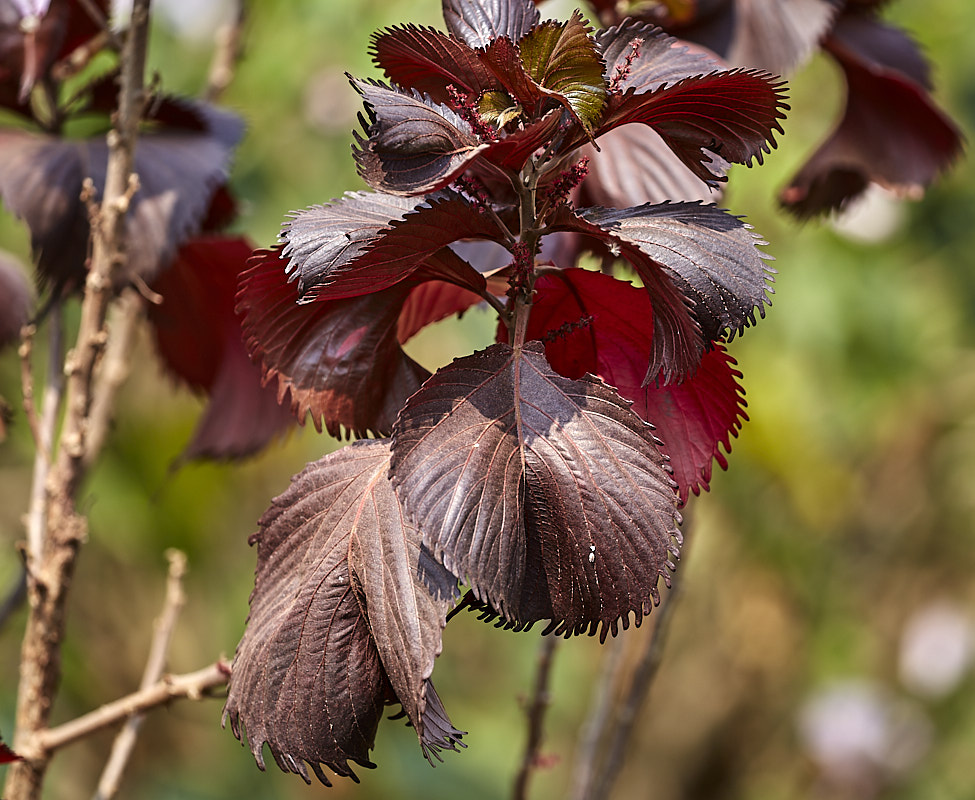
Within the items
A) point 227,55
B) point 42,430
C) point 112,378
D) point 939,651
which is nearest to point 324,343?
point 42,430

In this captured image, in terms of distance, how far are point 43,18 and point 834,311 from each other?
1758 mm

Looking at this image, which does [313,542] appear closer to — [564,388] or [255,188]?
[564,388]

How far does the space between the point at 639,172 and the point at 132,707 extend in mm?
360

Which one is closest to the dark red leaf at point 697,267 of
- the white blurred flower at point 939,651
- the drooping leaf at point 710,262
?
the drooping leaf at point 710,262

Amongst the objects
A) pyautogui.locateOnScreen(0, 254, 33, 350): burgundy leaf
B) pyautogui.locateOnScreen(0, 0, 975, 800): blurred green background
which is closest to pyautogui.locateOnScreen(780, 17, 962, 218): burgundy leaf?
pyautogui.locateOnScreen(0, 254, 33, 350): burgundy leaf

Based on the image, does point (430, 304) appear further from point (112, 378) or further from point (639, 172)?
point (112, 378)

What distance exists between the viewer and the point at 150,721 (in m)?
1.97

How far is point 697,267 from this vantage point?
305 mm

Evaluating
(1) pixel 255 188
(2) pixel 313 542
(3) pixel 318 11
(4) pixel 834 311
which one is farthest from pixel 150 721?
(2) pixel 313 542

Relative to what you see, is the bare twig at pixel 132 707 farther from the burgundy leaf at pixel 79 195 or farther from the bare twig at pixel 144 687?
the burgundy leaf at pixel 79 195

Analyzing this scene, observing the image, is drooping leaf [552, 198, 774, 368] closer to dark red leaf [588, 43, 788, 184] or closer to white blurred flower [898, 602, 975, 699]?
dark red leaf [588, 43, 788, 184]

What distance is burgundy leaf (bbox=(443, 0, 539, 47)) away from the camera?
1.20 feet

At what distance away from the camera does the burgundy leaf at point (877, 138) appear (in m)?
0.61

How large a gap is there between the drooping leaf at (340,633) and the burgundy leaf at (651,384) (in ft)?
0.31
